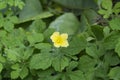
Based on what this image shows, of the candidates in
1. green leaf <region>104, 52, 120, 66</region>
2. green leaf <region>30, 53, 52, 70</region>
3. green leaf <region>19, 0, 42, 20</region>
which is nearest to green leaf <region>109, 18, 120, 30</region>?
green leaf <region>104, 52, 120, 66</region>

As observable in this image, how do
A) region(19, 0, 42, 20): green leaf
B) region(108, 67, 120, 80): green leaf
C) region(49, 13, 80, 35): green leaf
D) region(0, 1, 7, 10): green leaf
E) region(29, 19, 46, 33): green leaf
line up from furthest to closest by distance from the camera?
region(19, 0, 42, 20): green leaf → region(49, 13, 80, 35): green leaf → region(0, 1, 7, 10): green leaf → region(29, 19, 46, 33): green leaf → region(108, 67, 120, 80): green leaf

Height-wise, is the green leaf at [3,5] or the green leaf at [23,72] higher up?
the green leaf at [3,5]

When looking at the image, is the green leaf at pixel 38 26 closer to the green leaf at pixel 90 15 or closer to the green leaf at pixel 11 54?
the green leaf at pixel 11 54

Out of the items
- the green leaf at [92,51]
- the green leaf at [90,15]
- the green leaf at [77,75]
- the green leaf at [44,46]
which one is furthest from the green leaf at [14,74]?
the green leaf at [90,15]

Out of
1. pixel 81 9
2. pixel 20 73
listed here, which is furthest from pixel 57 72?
pixel 81 9

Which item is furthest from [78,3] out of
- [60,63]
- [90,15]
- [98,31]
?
[60,63]

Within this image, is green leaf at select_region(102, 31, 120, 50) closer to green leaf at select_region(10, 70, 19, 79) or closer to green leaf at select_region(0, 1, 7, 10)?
green leaf at select_region(10, 70, 19, 79)

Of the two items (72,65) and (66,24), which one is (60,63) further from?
(66,24)
